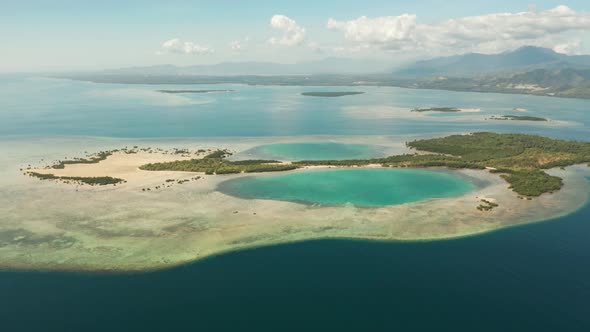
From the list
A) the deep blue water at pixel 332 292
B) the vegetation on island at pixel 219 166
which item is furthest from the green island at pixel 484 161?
the deep blue water at pixel 332 292

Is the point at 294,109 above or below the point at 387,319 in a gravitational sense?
above

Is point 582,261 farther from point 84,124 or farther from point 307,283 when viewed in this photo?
point 84,124

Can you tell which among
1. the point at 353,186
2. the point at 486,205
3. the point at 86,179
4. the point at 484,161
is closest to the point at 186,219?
the point at 353,186

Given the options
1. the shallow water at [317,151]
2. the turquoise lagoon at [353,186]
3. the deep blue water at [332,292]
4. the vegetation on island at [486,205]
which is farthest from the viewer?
the shallow water at [317,151]

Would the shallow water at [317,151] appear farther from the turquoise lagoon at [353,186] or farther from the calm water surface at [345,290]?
the calm water surface at [345,290]

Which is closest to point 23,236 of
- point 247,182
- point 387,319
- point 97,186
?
point 97,186

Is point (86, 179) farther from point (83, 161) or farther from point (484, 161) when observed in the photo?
point (484, 161)
